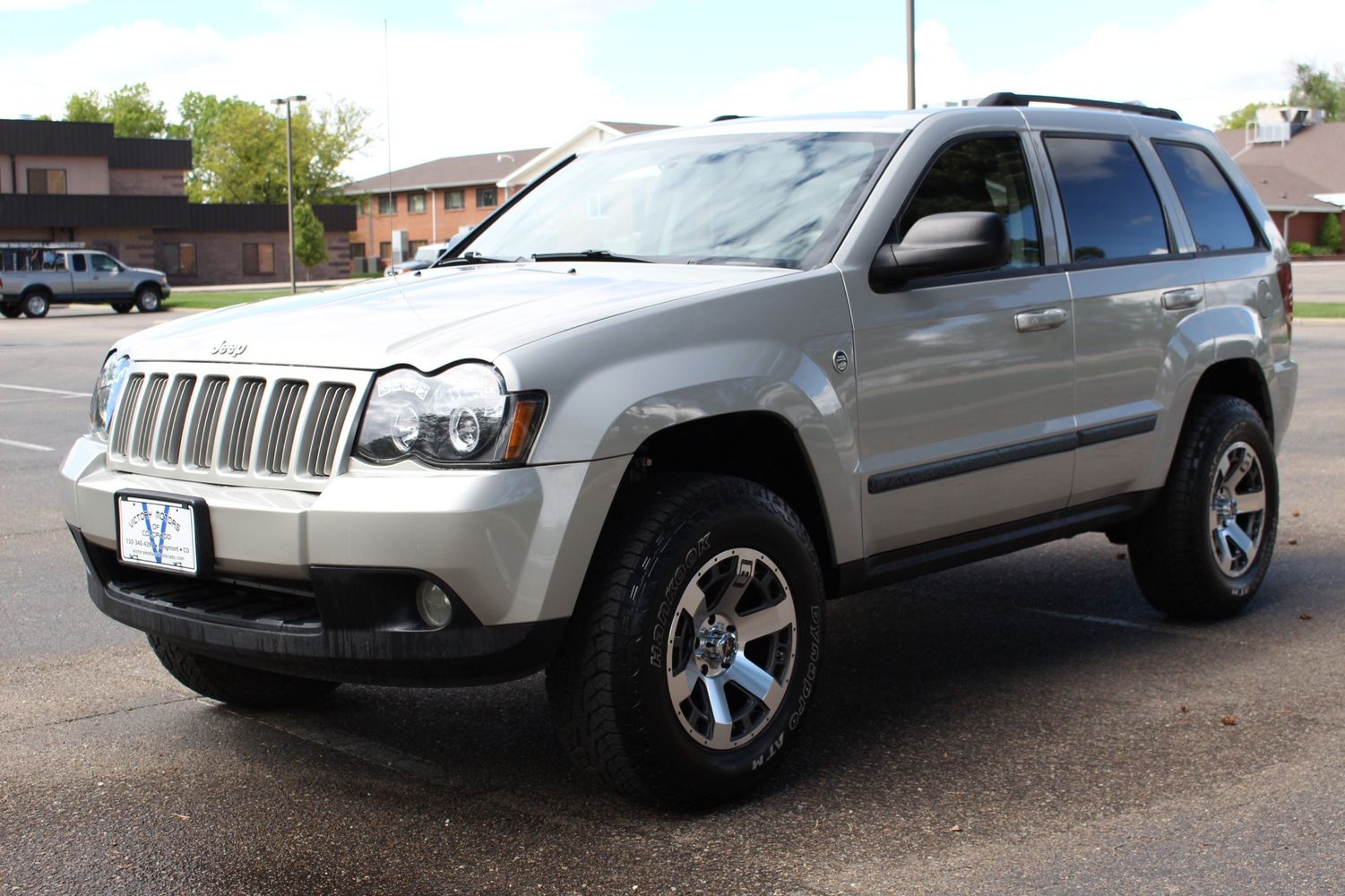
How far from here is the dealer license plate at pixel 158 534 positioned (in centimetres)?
378

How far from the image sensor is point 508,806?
395cm

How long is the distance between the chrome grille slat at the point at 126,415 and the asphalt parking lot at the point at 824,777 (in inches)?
37.0

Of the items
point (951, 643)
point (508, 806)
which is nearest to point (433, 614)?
point (508, 806)

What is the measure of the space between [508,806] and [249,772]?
2.70ft

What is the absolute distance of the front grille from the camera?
363cm

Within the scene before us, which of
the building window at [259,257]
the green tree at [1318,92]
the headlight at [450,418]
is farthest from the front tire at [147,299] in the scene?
the green tree at [1318,92]

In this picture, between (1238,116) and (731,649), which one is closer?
(731,649)

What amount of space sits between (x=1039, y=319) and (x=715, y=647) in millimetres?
1715

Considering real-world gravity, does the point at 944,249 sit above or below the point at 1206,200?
below

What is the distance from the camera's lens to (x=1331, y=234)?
7312 centimetres

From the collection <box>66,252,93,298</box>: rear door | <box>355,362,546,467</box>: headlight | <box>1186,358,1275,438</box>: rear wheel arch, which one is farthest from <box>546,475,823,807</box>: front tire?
<box>66,252,93,298</box>: rear door

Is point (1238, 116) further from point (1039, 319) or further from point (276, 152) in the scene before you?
point (1039, 319)

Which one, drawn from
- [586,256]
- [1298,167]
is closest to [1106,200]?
[586,256]

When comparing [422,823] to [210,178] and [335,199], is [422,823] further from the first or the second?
[210,178]
